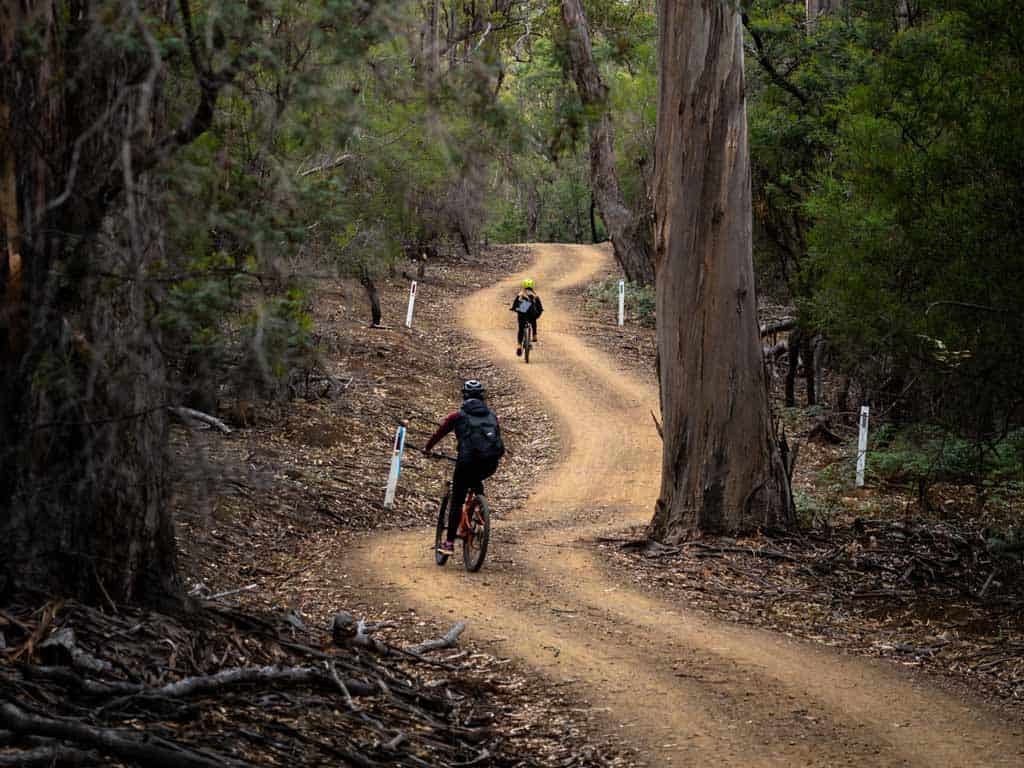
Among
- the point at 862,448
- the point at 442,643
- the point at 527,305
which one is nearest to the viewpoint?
the point at 442,643

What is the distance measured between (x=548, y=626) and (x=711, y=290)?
16.7 feet

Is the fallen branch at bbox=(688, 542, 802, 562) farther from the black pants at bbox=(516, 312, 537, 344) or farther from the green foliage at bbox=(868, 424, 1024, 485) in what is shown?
the black pants at bbox=(516, 312, 537, 344)

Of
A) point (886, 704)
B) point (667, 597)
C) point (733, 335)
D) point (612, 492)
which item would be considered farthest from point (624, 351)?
point (886, 704)

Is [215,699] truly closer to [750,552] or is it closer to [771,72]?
[750,552]

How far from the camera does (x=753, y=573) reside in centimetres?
1214

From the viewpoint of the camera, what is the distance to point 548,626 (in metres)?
9.86

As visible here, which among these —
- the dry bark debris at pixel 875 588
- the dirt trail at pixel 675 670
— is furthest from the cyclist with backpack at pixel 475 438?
the dry bark debris at pixel 875 588

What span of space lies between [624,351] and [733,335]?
52.0 ft

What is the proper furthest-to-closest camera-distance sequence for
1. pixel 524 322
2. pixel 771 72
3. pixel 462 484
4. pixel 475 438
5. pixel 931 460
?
1. pixel 524 322
2. pixel 771 72
3. pixel 931 460
4. pixel 462 484
5. pixel 475 438

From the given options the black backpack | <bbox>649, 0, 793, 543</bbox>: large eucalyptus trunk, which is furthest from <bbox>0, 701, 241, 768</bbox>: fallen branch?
<bbox>649, 0, 793, 543</bbox>: large eucalyptus trunk

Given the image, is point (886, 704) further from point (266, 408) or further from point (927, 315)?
point (266, 408)

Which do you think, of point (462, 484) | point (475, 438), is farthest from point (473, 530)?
point (475, 438)

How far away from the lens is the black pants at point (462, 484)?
11.4 meters

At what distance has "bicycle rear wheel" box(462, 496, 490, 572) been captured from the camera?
11.4 metres
